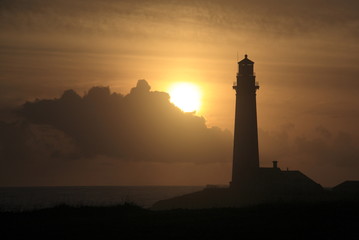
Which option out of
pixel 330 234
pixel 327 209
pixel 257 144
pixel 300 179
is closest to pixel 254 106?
pixel 257 144

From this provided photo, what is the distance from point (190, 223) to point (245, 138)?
121 feet

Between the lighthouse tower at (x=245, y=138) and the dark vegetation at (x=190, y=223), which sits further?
the lighthouse tower at (x=245, y=138)

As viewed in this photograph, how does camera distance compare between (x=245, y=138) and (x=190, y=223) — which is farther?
(x=245, y=138)

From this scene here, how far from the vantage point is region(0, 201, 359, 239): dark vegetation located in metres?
24.2

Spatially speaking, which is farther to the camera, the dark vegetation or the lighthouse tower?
the lighthouse tower

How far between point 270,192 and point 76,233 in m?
37.8

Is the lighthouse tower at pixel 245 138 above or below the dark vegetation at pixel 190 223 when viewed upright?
above

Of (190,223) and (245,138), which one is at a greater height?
(245,138)

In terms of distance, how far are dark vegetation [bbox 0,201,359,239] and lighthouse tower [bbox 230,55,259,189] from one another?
96.7 feet

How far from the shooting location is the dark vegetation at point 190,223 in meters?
24.2

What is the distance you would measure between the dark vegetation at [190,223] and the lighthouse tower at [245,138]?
29.5 metres

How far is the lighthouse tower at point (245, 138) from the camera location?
62781 mm

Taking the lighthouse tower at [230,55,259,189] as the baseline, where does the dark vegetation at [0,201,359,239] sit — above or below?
below

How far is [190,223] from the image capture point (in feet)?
87.4
